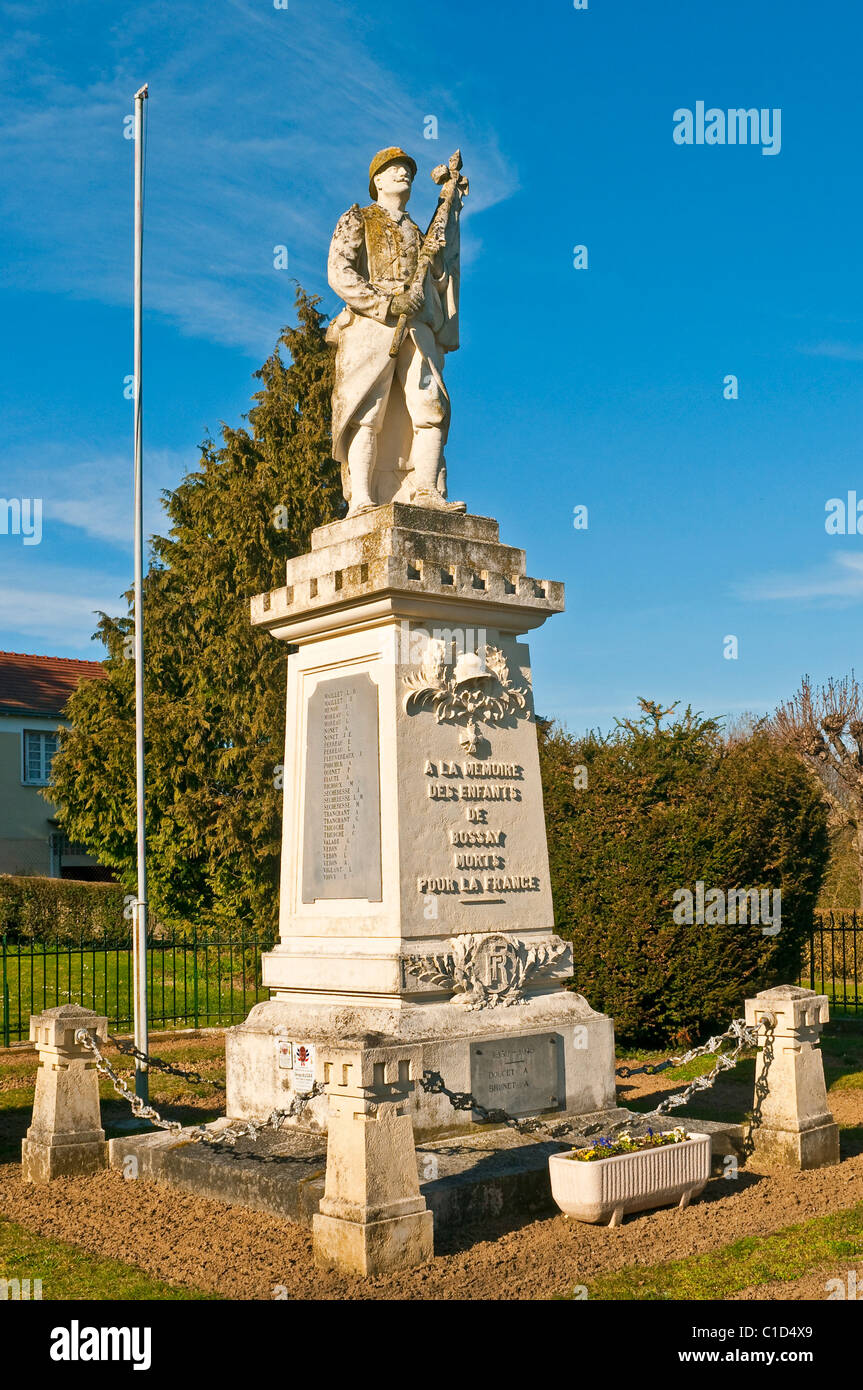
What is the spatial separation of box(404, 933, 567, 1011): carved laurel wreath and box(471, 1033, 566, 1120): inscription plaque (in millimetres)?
256

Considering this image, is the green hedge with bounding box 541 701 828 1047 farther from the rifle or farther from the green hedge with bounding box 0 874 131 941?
the green hedge with bounding box 0 874 131 941

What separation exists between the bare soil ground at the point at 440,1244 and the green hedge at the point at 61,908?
1550 centimetres

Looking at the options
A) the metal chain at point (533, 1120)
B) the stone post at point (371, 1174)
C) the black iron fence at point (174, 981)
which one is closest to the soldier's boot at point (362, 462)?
the metal chain at point (533, 1120)

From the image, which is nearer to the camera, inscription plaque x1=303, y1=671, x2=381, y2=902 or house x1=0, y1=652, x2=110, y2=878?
inscription plaque x1=303, y1=671, x2=381, y2=902

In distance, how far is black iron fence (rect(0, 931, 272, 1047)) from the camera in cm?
1495

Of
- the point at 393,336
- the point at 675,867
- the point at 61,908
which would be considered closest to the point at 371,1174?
the point at 393,336

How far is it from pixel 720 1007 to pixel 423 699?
758 centimetres

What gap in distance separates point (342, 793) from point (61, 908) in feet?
60.0

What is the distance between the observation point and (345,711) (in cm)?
792

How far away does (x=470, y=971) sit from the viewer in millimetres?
7480

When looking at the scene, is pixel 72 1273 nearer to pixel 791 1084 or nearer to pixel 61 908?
pixel 791 1084

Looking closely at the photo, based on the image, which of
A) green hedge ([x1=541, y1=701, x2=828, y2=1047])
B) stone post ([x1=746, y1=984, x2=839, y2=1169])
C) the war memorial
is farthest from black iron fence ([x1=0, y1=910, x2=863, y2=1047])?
stone post ([x1=746, y1=984, x2=839, y2=1169])

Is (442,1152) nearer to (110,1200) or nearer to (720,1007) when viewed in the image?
(110,1200)
